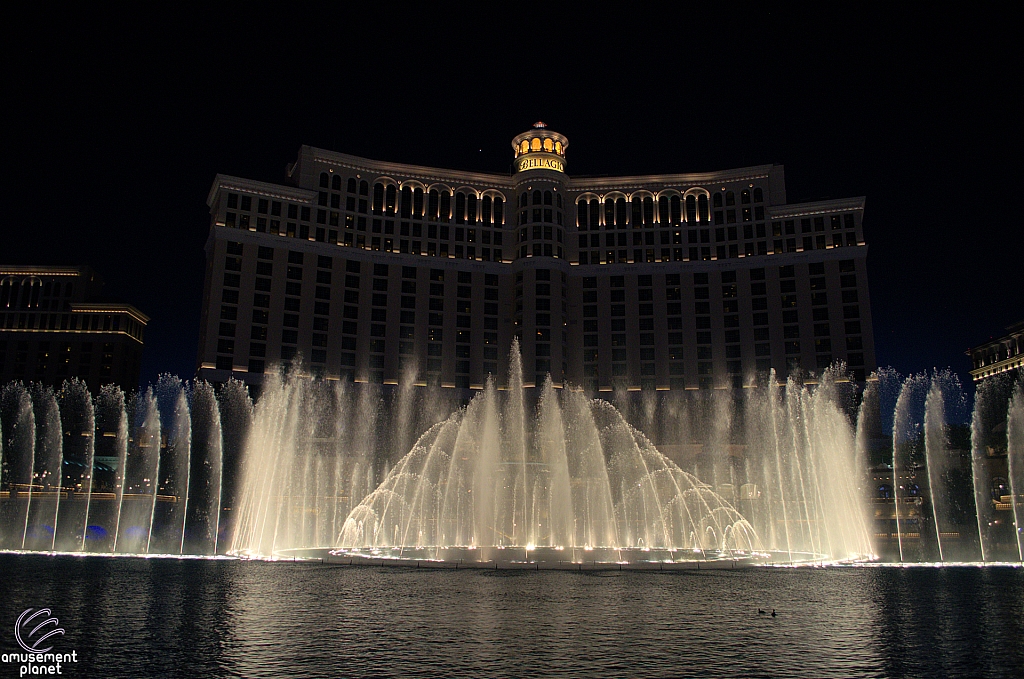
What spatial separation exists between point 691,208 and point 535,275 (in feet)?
84.6

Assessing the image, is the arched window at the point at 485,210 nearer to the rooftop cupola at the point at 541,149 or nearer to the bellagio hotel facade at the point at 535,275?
the bellagio hotel facade at the point at 535,275

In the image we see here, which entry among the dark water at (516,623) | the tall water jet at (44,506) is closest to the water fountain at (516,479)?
the tall water jet at (44,506)

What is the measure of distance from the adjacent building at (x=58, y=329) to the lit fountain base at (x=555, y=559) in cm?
11485

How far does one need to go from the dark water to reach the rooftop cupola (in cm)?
8710

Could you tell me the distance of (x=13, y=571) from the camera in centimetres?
2670

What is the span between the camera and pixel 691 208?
10944 centimetres

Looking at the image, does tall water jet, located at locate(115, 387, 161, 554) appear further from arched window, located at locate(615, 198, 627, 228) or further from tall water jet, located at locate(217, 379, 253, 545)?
arched window, located at locate(615, 198, 627, 228)

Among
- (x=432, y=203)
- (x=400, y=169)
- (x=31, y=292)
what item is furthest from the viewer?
(x=31, y=292)

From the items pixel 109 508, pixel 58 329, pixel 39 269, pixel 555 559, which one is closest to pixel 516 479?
pixel 555 559

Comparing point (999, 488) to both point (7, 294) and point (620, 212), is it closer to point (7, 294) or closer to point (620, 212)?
point (620, 212)

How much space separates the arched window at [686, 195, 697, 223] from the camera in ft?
357

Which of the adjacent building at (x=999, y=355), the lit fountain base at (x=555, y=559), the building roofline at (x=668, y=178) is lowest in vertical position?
the lit fountain base at (x=555, y=559)

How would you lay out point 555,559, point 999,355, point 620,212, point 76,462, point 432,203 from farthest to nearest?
point 999,355
point 620,212
point 432,203
point 76,462
point 555,559

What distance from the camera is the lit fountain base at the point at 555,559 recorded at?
30625 mm
